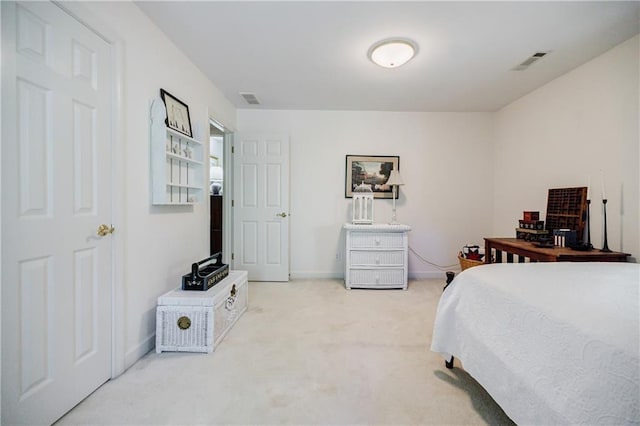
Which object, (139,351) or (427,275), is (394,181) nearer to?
(427,275)

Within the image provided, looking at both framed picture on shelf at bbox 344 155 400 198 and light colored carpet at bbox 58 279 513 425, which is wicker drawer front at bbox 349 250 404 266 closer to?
framed picture on shelf at bbox 344 155 400 198

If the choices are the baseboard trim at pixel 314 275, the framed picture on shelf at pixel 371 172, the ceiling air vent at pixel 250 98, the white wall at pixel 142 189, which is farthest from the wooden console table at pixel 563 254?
the ceiling air vent at pixel 250 98

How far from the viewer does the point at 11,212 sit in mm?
1152

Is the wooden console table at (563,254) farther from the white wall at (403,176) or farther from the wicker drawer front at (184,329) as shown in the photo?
the wicker drawer front at (184,329)

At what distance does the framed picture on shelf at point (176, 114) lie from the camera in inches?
84.1

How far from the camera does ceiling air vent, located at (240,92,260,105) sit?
343cm

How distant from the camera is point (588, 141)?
2.59 meters

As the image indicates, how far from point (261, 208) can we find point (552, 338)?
3.39 m

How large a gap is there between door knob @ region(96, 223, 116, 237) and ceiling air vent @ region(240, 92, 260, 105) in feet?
7.75

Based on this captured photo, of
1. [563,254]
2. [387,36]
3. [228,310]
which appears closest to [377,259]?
[563,254]

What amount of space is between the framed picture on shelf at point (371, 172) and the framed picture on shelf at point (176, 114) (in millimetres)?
2246

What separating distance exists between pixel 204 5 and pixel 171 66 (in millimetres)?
663

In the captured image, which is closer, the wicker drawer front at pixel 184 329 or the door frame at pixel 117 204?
the door frame at pixel 117 204

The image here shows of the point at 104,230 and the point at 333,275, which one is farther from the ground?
the point at 104,230
